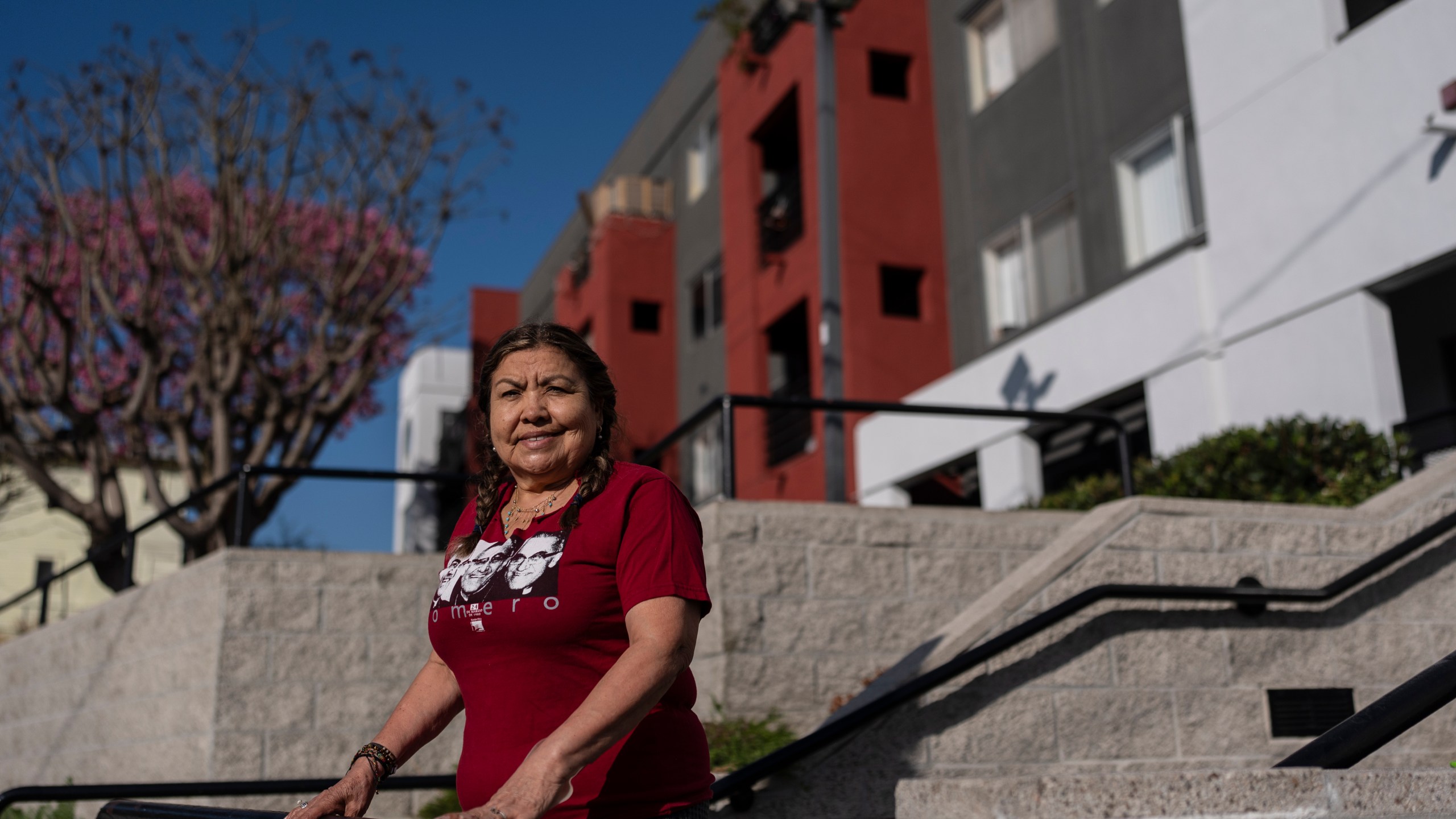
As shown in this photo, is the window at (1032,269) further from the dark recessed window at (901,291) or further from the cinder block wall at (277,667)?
the cinder block wall at (277,667)

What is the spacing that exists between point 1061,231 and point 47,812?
37.4 ft

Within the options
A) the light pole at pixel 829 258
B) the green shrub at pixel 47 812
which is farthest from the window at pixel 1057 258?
the green shrub at pixel 47 812

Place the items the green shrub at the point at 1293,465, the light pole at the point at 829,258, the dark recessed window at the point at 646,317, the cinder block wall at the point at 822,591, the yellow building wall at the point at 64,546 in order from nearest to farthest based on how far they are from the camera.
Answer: the cinder block wall at the point at 822,591
the green shrub at the point at 1293,465
the light pole at the point at 829,258
the dark recessed window at the point at 646,317
the yellow building wall at the point at 64,546

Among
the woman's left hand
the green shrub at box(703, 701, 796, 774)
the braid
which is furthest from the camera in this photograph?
the green shrub at box(703, 701, 796, 774)

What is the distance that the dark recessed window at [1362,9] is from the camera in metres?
11.2

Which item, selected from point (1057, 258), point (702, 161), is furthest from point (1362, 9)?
point (702, 161)

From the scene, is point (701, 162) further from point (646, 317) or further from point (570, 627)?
point (570, 627)

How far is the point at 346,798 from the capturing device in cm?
262

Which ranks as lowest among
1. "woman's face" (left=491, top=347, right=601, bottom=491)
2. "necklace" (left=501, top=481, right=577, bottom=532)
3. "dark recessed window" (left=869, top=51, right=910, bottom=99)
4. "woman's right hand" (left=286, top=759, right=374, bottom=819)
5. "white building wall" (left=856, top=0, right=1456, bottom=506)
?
"woman's right hand" (left=286, top=759, right=374, bottom=819)

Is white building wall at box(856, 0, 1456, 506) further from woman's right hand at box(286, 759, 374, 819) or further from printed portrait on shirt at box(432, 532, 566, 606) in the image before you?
woman's right hand at box(286, 759, 374, 819)

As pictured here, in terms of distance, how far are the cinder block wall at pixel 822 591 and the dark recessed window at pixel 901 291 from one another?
10676 millimetres

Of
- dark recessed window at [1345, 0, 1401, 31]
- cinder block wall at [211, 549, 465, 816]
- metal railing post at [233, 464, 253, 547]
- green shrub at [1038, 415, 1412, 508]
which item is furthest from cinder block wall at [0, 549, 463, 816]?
dark recessed window at [1345, 0, 1401, 31]

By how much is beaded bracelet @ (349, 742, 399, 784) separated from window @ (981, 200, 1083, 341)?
12.8 meters

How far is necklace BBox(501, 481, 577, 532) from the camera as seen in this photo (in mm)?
2711
